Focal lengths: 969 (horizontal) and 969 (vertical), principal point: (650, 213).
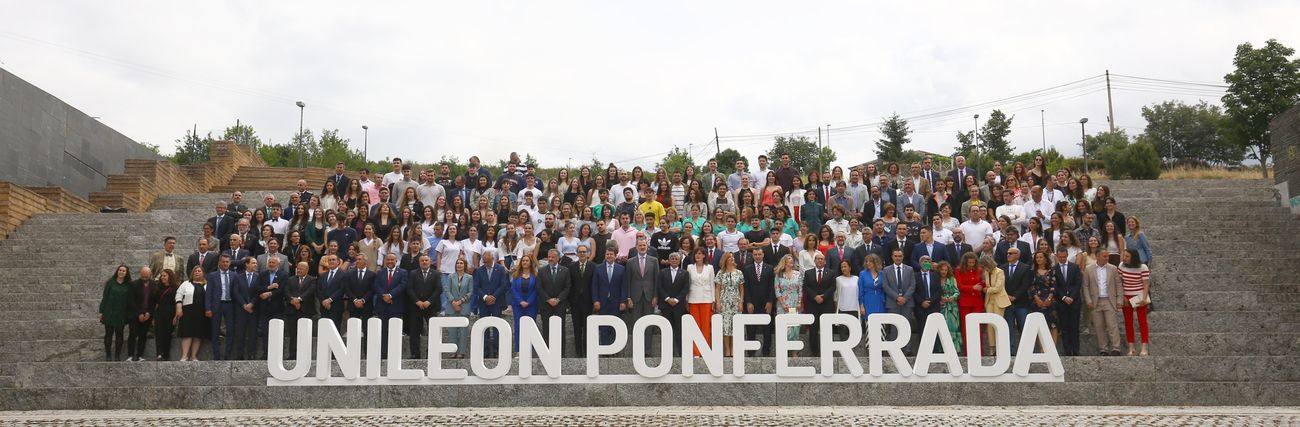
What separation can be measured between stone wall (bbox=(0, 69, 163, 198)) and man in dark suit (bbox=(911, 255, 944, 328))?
17.3m

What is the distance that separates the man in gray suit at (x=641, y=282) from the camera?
11688mm

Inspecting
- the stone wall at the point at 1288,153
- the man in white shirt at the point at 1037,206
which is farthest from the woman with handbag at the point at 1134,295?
the stone wall at the point at 1288,153

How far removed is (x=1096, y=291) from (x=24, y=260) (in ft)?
51.4

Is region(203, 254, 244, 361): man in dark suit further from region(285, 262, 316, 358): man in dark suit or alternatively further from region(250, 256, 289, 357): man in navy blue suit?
region(285, 262, 316, 358): man in dark suit

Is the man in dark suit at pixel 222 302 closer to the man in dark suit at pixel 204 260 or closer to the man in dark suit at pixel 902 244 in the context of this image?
the man in dark suit at pixel 204 260

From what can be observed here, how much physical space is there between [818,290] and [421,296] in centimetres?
477

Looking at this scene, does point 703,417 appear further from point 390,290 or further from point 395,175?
point 395,175

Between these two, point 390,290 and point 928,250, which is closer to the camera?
point 390,290

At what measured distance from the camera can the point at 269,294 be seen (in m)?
11.7

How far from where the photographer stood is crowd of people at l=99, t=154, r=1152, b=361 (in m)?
11.4

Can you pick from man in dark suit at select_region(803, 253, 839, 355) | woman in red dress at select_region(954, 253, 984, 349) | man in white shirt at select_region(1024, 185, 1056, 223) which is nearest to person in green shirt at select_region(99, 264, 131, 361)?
man in dark suit at select_region(803, 253, 839, 355)

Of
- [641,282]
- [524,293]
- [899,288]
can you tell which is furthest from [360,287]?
[899,288]

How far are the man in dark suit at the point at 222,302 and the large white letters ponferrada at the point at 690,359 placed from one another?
1.64 m

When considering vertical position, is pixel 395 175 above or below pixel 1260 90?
below
